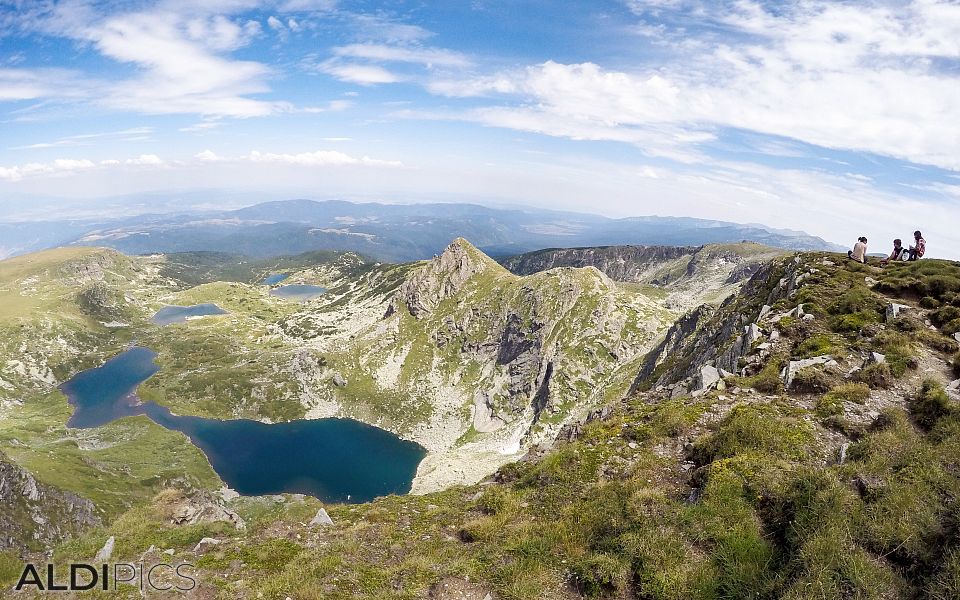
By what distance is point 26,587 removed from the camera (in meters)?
14.5

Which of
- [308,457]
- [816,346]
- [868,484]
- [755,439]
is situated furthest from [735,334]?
[308,457]

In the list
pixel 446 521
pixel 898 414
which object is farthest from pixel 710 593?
pixel 898 414

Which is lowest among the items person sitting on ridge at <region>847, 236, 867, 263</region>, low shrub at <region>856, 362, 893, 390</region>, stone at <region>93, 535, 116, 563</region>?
stone at <region>93, 535, 116, 563</region>

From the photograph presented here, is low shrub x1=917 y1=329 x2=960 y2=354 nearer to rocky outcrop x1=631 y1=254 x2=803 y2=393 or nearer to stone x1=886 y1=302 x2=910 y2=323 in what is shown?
stone x1=886 y1=302 x2=910 y2=323

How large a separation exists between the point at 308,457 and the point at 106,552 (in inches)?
7000

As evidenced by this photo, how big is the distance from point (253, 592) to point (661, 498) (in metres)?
15.0

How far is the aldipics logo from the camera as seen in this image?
14492 mm

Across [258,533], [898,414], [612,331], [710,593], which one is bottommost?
[612,331]

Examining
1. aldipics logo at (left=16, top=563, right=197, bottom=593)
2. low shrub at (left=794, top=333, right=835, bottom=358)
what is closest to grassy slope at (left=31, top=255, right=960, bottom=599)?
aldipics logo at (left=16, top=563, right=197, bottom=593)

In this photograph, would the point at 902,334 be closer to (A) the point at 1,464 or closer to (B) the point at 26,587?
(B) the point at 26,587

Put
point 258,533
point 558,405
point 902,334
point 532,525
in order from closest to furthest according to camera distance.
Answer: point 532,525 → point 258,533 → point 902,334 → point 558,405

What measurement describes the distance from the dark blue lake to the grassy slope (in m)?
142

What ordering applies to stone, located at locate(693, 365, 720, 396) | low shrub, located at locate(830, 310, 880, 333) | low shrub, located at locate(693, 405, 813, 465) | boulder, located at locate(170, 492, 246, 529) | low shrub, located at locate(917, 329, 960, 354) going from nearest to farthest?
low shrub, located at locate(693, 405, 813, 465) → boulder, located at locate(170, 492, 246, 529) → low shrub, located at locate(917, 329, 960, 354) → stone, located at locate(693, 365, 720, 396) → low shrub, located at locate(830, 310, 880, 333)

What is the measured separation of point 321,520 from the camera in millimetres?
19531
